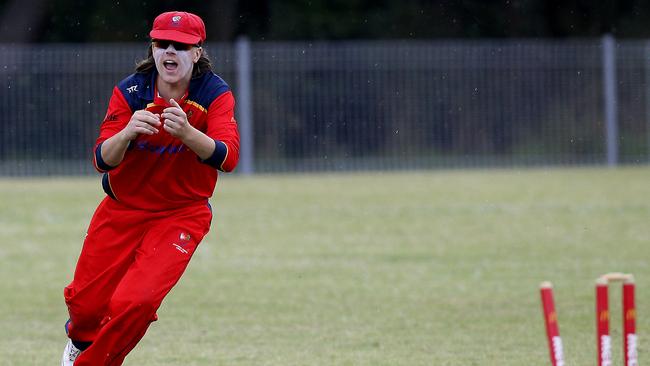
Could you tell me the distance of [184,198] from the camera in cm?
624

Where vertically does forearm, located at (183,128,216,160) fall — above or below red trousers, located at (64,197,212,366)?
above

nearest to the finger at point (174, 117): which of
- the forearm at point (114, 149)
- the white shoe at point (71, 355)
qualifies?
the forearm at point (114, 149)

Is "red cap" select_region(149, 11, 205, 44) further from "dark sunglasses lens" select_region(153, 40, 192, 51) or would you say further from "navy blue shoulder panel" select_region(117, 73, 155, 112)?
"navy blue shoulder panel" select_region(117, 73, 155, 112)

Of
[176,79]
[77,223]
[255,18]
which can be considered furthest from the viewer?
[255,18]

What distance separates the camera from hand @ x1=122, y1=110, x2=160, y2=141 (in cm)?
564

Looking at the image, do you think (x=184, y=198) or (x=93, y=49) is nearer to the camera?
(x=184, y=198)

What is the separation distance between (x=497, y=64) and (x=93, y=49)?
23.7 feet

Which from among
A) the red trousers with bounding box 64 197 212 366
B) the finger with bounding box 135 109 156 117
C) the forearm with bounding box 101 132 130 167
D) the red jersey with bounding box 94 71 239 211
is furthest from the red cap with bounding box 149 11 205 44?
the red trousers with bounding box 64 197 212 366

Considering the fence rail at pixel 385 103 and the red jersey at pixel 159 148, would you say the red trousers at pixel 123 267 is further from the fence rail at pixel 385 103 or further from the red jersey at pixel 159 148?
the fence rail at pixel 385 103

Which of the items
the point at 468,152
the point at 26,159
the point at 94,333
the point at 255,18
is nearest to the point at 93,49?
the point at 26,159

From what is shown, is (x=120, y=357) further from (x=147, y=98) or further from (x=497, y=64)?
(x=497, y=64)

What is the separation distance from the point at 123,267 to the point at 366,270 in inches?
245

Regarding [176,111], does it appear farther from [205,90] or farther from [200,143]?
[205,90]

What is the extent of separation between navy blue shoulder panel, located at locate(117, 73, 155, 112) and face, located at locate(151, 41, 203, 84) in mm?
152
